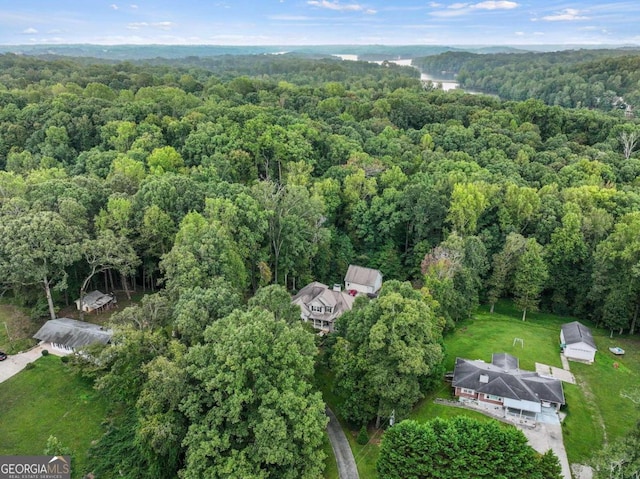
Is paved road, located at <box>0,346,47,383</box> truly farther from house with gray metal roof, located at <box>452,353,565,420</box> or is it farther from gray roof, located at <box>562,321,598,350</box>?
gray roof, located at <box>562,321,598,350</box>

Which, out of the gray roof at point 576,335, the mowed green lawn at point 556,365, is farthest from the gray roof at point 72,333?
the gray roof at point 576,335

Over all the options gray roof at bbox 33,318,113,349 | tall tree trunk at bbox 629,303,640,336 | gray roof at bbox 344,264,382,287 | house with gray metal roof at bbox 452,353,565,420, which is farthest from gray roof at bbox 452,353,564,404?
gray roof at bbox 33,318,113,349

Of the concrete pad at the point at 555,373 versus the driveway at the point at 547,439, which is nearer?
the driveway at the point at 547,439

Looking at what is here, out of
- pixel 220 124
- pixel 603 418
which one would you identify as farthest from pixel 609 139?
pixel 220 124

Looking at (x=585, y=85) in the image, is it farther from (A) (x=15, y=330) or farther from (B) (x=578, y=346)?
(A) (x=15, y=330)

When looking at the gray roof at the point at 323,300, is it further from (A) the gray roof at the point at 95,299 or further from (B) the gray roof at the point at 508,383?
(A) the gray roof at the point at 95,299

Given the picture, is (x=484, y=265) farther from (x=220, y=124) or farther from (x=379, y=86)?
(x=379, y=86)
